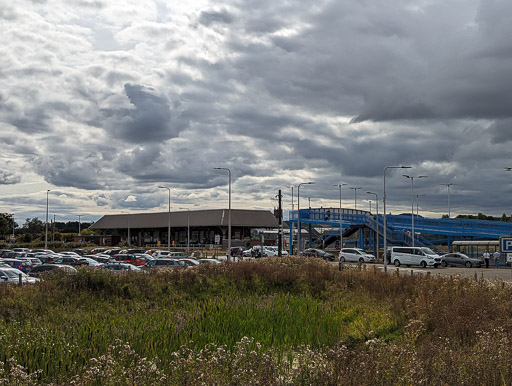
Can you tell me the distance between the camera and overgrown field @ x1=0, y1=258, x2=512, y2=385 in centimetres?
698

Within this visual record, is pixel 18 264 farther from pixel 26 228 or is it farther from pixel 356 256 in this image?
pixel 26 228

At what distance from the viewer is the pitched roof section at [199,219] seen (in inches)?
4008

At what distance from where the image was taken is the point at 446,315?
12492 mm

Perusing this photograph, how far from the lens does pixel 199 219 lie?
104250mm

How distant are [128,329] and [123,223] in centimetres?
10816

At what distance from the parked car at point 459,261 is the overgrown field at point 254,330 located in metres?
33.5

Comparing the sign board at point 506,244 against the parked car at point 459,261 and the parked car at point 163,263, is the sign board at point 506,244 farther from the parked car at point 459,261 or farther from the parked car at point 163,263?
the parked car at point 459,261

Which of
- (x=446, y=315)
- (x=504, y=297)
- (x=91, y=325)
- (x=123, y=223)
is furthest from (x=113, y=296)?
(x=123, y=223)

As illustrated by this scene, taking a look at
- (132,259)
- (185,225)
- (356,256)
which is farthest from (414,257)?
(185,225)

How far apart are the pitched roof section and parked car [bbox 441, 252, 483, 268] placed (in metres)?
50.1

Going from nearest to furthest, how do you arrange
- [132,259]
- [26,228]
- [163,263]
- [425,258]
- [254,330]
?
[254,330] → [163,263] → [132,259] → [425,258] → [26,228]

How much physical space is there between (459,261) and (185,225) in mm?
59213

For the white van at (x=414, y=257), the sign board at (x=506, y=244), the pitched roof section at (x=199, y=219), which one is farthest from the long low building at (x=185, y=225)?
the sign board at (x=506, y=244)

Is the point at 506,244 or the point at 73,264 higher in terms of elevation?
the point at 506,244
